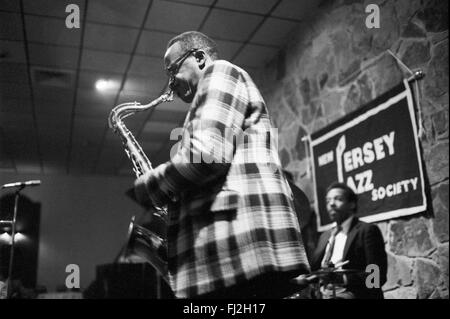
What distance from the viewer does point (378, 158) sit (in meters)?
3.24

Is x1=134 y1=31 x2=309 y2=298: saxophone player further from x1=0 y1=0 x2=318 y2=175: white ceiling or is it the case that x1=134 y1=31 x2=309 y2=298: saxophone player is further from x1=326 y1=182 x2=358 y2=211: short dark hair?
x1=326 y1=182 x2=358 y2=211: short dark hair

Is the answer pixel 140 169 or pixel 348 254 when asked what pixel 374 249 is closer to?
pixel 348 254

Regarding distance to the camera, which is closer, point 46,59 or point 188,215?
point 188,215

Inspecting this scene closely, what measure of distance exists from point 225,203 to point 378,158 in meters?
2.49

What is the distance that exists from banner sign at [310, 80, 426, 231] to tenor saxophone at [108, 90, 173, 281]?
1.96 meters

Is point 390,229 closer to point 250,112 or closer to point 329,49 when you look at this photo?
point 329,49

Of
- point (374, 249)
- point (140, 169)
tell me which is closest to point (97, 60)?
point (140, 169)

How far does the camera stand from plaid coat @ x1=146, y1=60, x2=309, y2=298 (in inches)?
39.6

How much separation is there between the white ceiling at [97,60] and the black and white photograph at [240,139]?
15 mm

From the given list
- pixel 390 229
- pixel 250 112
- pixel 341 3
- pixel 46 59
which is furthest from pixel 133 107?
pixel 341 3

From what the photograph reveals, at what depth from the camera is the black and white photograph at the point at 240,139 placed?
1038 mm
